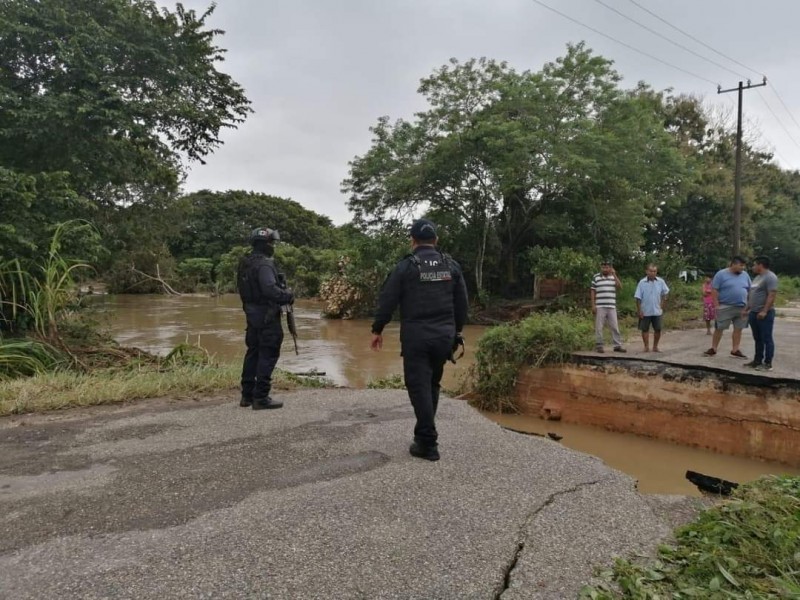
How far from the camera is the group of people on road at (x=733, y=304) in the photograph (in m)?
7.52

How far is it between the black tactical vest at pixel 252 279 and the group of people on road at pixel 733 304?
5.76m

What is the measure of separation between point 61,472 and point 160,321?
2063cm

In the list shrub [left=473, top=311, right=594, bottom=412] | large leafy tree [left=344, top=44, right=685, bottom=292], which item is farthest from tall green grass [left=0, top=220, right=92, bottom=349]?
large leafy tree [left=344, top=44, right=685, bottom=292]

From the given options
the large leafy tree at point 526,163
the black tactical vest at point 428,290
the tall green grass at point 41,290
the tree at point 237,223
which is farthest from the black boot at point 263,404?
the tree at point 237,223

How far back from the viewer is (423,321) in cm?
416

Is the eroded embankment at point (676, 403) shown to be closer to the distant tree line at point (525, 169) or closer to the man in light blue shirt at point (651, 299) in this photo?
the man in light blue shirt at point (651, 299)

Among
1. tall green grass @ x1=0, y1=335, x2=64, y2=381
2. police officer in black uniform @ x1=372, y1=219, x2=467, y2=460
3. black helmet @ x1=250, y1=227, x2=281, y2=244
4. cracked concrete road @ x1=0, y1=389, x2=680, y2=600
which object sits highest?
black helmet @ x1=250, y1=227, x2=281, y2=244

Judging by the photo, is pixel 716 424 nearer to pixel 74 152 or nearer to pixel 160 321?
pixel 74 152

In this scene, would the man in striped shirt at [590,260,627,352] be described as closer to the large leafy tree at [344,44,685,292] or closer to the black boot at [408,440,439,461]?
the black boot at [408,440,439,461]

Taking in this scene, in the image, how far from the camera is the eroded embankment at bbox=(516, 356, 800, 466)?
23.1 feet

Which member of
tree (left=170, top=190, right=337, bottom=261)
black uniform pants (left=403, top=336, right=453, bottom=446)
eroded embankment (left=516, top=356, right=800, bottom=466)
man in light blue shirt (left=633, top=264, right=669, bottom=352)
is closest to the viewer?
black uniform pants (left=403, top=336, right=453, bottom=446)

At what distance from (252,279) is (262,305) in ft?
0.93

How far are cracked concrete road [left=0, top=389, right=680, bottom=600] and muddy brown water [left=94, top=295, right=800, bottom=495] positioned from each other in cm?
289

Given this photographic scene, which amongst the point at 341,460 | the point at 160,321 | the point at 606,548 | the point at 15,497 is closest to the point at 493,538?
the point at 606,548
